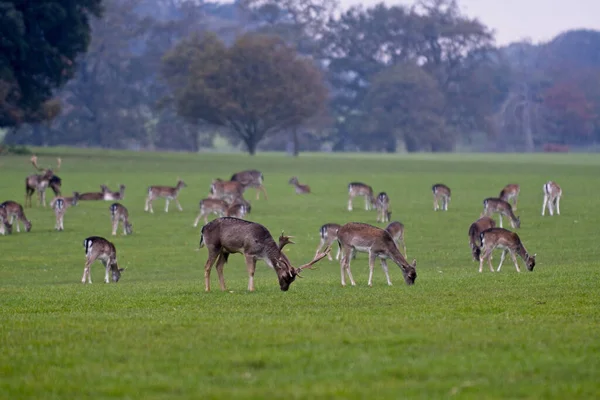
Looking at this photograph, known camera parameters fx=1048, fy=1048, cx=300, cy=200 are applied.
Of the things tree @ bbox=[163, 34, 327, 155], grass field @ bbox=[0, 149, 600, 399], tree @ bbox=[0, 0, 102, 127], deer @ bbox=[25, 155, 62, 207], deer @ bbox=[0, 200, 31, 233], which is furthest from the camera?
tree @ bbox=[163, 34, 327, 155]

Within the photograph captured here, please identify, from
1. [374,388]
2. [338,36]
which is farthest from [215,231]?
[338,36]

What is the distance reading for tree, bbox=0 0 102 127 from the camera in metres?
59.7

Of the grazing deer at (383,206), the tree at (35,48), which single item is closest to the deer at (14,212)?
the grazing deer at (383,206)

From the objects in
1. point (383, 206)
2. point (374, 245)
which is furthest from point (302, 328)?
point (383, 206)

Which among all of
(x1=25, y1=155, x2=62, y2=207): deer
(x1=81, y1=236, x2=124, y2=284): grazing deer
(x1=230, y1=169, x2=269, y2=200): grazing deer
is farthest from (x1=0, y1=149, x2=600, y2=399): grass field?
(x1=230, y1=169, x2=269, y2=200): grazing deer

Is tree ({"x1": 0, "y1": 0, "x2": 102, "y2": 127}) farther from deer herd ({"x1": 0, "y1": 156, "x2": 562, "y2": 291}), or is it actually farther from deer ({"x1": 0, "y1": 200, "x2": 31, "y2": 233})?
deer ({"x1": 0, "y1": 200, "x2": 31, "y2": 233})

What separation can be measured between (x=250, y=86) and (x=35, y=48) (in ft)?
75.4

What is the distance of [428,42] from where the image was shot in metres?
119

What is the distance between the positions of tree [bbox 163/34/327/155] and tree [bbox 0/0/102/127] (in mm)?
16128

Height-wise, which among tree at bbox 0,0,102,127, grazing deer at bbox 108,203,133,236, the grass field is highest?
tree at bbox 0,0,102,127

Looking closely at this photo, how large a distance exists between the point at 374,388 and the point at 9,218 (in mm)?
26165

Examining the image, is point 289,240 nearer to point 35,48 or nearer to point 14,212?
point 14,212

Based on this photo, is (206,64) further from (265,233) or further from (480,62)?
(265,233)

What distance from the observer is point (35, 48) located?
201 feet
